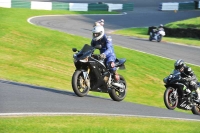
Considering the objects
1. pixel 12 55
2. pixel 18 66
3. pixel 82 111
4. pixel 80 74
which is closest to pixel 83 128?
pixel 82 111

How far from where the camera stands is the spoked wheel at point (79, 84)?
41.5 feet

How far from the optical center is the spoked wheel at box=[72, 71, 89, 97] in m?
12.6

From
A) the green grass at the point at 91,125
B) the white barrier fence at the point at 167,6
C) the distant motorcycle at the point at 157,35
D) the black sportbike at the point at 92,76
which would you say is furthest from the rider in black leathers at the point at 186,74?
the white barrier fence at the point at 167,6

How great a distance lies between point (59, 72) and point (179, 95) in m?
6.43

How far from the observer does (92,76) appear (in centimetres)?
1331

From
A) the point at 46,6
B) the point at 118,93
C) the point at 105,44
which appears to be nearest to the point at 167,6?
the point at 46,6

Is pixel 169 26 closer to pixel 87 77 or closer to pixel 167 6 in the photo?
pixel 167 6

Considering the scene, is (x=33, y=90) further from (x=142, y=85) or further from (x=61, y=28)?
(x=61, y=28)

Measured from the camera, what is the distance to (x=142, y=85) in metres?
20.9

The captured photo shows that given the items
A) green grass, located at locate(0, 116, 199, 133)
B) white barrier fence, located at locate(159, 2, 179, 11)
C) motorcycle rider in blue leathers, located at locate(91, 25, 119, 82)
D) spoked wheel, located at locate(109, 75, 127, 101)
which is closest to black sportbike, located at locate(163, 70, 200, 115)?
spoked wheel, located at locate(109, 75, 127, 101)

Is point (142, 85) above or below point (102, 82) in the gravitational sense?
below

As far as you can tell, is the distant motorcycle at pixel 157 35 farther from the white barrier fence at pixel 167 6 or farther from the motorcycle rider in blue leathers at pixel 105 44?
the white barrier fence at pixel 167 6

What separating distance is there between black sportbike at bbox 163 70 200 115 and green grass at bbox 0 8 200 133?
2088 mm

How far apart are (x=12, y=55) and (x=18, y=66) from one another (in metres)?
2.19
